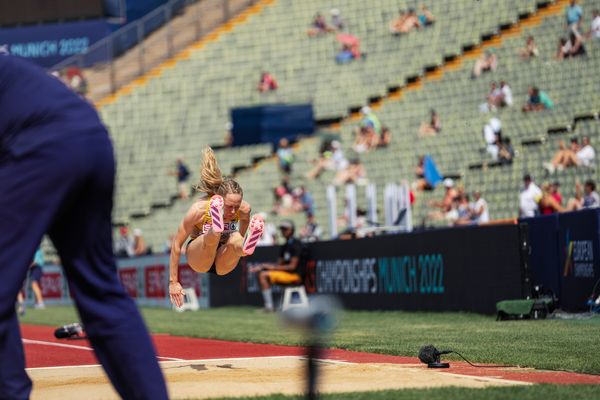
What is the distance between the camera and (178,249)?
1202cm

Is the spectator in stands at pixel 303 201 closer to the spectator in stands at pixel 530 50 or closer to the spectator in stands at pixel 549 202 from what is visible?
the spectator in stands at pixel 530 50

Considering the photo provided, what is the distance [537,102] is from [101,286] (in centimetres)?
2372

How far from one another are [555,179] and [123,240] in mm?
14748

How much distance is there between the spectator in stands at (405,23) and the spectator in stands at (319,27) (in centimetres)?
339

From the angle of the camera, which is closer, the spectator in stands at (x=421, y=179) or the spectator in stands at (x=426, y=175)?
the spectator in stands at (x=426, y=175)

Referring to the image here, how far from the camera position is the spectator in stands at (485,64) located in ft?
105

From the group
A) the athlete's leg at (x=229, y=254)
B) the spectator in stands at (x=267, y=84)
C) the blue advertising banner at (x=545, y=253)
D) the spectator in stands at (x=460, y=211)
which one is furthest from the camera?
Answer: the spectator in stands at (x=267, y=84)

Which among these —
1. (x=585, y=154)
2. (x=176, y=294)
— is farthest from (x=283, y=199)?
(x=176, y=294)

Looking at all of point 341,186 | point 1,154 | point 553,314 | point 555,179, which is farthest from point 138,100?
point 1,154

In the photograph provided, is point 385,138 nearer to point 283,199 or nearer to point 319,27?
point 283,199

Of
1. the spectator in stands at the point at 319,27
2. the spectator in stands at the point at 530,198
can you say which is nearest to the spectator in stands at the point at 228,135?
the spectator in stands at the point at 319,27

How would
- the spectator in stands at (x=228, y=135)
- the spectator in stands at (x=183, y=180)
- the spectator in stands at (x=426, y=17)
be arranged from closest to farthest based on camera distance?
the spectator in stands at (x=426, y=17), the spectator in stands at (x=183, y=180), the spectator in stands at (x=228, y=135)

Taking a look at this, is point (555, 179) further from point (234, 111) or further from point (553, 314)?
point (234, 111)

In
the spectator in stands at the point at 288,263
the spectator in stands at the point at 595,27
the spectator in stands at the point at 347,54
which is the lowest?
the spectator in stands at the point at 288,263
